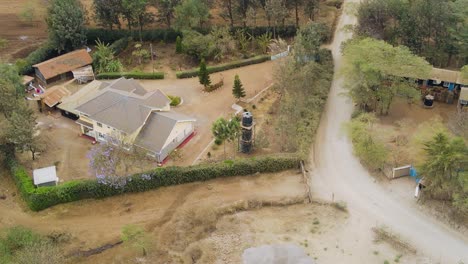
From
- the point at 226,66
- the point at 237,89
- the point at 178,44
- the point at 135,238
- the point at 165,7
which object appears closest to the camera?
the point at 135,238

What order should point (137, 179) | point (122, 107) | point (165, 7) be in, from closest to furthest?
point (137, 179) < point (122, 107) < point (165, 7)

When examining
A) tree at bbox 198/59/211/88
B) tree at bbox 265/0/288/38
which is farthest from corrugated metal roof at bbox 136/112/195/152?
tree at bbox 265/0/288/38

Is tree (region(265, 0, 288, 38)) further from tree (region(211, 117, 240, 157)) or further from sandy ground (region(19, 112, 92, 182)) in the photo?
sandy ground (region(19, 112, 92, 182))

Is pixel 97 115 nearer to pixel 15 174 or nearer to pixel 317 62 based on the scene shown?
pixel 15 174

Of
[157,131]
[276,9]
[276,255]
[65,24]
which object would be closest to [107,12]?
[65,24]

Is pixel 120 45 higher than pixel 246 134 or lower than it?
higher

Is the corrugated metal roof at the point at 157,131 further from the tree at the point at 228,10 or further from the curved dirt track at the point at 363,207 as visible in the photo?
the tree at the point at 228,10

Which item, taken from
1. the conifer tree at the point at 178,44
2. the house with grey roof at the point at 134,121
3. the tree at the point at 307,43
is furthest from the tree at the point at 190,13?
the house with grey roof at the point at 134,121

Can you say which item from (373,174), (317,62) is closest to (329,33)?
(317,62)

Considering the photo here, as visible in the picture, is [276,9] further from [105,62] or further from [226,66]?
[105,62]
